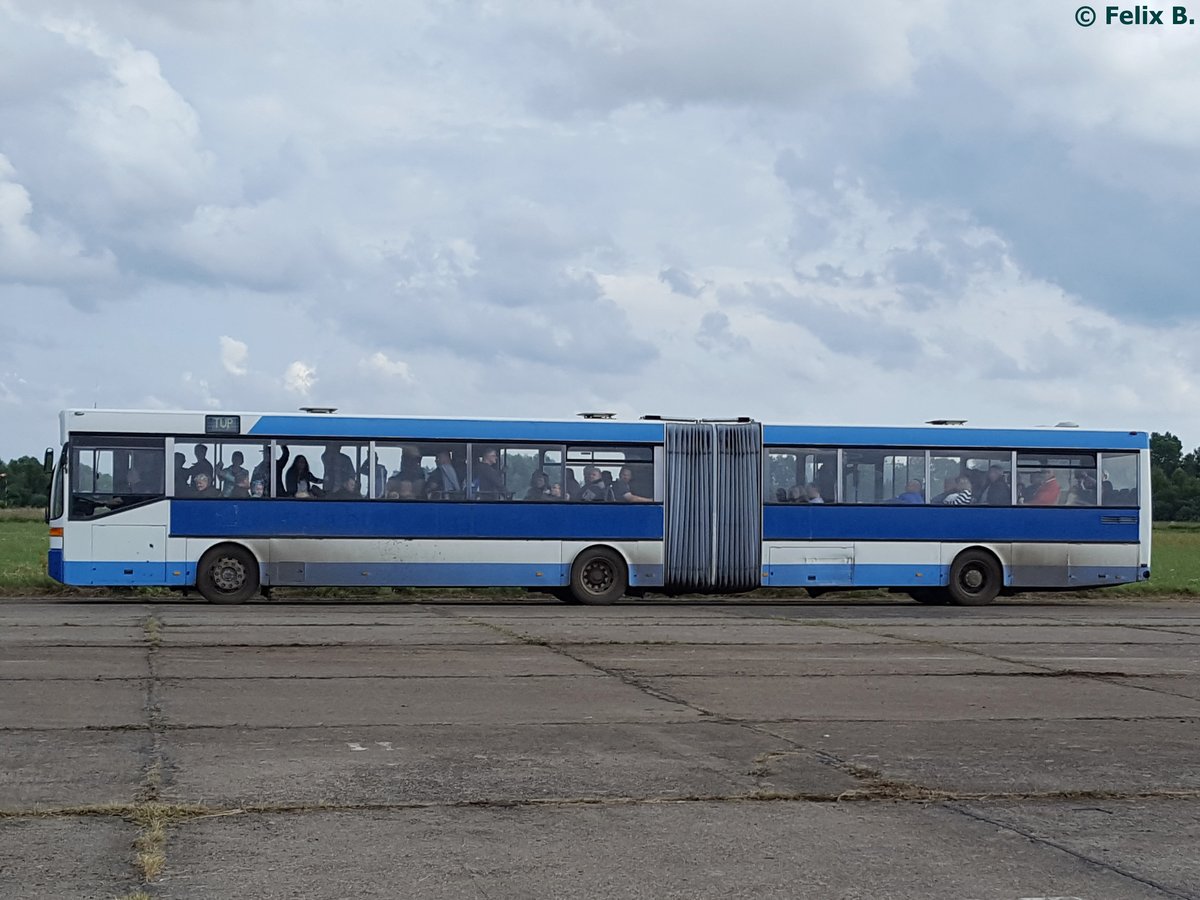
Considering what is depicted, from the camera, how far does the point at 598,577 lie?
77.6ft

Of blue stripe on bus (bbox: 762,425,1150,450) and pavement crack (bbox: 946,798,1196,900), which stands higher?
blue stripe on bus (bbox: 762,425,1150,450)

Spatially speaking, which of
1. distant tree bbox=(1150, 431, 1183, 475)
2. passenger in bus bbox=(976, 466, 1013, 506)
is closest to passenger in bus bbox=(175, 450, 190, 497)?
passenger in bus bbox=(976, 466, 1013, 506)

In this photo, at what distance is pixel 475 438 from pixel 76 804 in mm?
16410

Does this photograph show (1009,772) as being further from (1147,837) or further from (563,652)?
(563,652)

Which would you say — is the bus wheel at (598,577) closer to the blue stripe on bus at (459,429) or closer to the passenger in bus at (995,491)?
the blue stripe on bus at (459,429)

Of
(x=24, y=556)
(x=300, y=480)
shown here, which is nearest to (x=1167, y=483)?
(x=24, y=556)

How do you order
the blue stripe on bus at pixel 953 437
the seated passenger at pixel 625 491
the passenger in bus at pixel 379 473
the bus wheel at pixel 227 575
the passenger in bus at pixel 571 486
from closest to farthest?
the bus wheel at pixel 227 575, the passenger in bus at pixel 379 473, the passenger in bus at pixel 571 486, the seated passenger at pixel 625 491, the blue stripe on bus at pixel 953 437

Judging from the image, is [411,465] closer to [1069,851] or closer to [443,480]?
[443,480]

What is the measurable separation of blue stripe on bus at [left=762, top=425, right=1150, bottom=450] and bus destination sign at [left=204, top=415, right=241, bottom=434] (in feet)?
26.0

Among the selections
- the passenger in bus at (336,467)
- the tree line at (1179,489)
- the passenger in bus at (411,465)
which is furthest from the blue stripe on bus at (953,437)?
the tree line at (1179,489)

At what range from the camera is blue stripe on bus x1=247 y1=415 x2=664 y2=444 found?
2298 centimetres

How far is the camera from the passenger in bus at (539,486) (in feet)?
76.9

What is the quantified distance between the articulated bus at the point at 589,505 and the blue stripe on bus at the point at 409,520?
0.10ft

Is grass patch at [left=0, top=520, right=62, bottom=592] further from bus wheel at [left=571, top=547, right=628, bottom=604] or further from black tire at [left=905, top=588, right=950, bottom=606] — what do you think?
black tire at [left=905, top=588, right=950, bottom=606]
